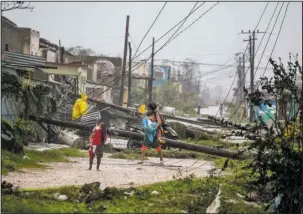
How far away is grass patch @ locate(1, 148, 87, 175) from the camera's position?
7.62 metres

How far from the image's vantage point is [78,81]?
16.3m

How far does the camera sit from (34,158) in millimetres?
8914

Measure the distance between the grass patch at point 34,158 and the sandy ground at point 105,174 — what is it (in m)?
0.21

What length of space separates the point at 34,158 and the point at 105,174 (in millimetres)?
1978

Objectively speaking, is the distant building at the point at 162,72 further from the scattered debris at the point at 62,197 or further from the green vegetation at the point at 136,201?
the scattered debris at the point at 62,197

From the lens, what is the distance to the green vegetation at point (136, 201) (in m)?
5.12

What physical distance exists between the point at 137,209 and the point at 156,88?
74.4 ft

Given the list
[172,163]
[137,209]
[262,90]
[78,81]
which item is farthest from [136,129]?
[137,209]

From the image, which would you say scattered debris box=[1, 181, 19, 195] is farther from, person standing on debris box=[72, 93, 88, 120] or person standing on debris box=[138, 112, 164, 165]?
person standing on debris box=[138, 112, 164, 165]

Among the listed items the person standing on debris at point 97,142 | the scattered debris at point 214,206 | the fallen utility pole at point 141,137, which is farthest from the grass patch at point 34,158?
the scattered debris at point 214,206

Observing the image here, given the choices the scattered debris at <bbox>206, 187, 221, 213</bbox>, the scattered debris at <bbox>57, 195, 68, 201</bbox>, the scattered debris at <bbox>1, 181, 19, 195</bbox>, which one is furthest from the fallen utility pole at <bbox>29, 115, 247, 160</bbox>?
the scattered debris at <bbox>1, 181, 19, 195</bbox>

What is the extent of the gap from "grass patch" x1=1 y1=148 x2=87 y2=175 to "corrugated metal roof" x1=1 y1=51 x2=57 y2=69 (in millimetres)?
1676

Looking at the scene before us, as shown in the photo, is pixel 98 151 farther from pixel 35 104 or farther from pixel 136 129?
pixel 136 129

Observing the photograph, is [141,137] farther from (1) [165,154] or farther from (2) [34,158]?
(2) [34,158]
